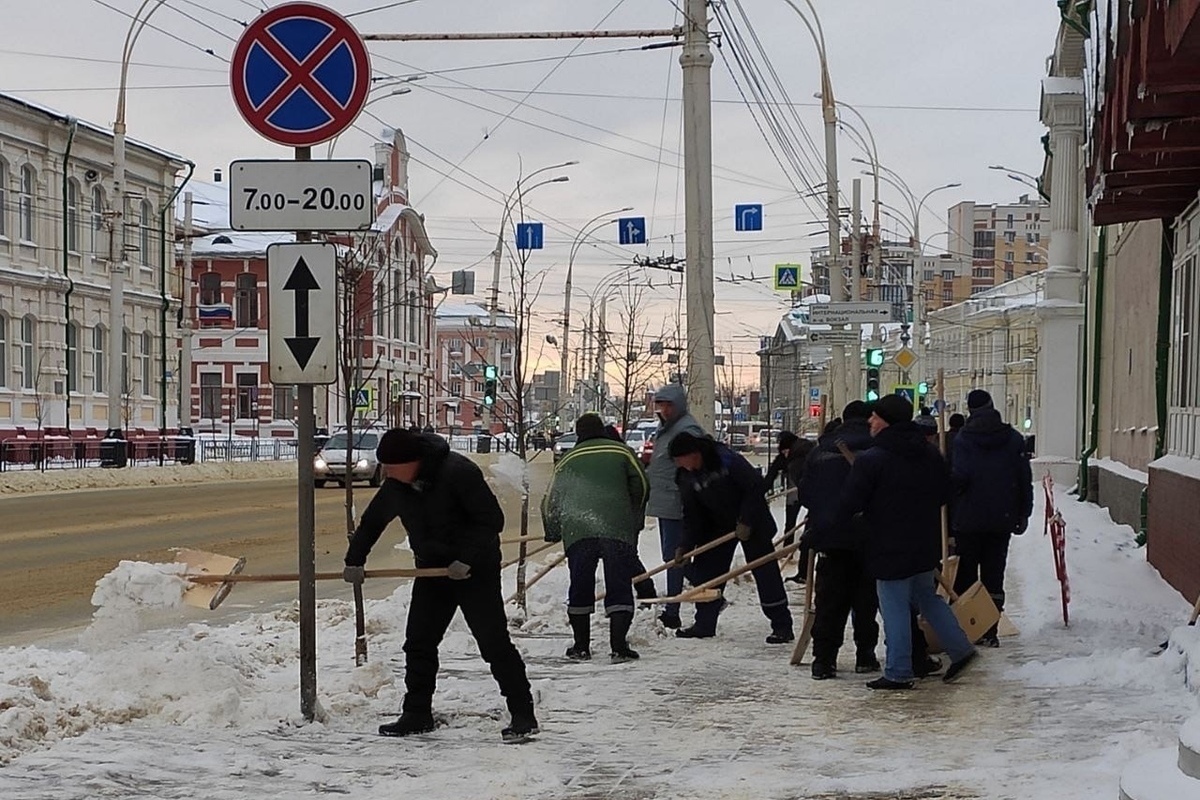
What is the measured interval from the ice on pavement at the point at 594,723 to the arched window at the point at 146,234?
1781 inches

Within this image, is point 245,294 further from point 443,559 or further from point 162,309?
point 443,559

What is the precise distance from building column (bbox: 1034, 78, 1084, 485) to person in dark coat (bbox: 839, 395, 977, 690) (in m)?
22.5

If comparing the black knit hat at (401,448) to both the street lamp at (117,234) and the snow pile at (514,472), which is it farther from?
the street lamp at (117,234)

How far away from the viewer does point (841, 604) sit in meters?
9.73

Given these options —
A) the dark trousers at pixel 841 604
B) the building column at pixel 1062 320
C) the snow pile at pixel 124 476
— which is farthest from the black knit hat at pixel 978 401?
the snow pile at pixel 124 476

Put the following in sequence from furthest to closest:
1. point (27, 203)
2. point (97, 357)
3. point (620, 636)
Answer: point (97, 357)
point (27, 203)
point (620, 636)

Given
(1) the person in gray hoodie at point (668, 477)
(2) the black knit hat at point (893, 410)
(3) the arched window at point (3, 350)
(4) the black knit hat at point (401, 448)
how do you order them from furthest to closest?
(3) the arched window at point (3, 350) → (1) the person in gray hoodie at point (668, 477) → (2) the black knit hat at point (893, 410) → (4) the black knit hat at point (401, 448)

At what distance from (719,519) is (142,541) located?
11316 millimetres

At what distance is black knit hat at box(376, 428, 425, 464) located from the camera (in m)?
7.45

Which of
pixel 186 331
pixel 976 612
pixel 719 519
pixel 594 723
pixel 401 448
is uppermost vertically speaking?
pixel 186 331

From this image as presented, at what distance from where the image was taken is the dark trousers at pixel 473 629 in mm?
7652

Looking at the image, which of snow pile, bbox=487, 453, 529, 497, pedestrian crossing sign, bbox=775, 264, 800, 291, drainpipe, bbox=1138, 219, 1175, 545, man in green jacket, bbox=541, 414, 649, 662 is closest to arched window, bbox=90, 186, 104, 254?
pedestrian crossing sign, bbox=775, 264, 800, 291

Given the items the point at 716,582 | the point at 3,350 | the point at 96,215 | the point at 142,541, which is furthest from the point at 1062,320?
the point at 96,215

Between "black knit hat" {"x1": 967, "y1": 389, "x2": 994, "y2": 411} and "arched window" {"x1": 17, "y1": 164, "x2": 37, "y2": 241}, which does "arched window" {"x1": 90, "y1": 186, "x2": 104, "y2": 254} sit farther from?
"black knit hat" {"x1": 967, "y1": 389, "x2": 994, "y2": 411}
